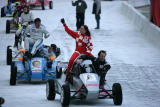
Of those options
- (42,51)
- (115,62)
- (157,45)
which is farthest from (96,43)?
(42,51)

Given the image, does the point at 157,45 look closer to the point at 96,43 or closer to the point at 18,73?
the point at 96,43

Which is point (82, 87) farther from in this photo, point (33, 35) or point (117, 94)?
point (33, 35)

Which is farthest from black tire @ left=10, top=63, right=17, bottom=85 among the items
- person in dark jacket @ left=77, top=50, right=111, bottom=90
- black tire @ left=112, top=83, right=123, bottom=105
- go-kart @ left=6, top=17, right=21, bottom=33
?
go-kart @ left=6, top=17, right=21, bottom=33

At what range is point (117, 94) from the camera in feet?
42.3

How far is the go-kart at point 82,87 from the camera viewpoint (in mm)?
12609

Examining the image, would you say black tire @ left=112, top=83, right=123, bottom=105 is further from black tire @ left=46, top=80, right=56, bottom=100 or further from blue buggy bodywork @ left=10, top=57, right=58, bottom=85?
blue buggy bodywork @ left=10, top=57, right=58, bottom=85

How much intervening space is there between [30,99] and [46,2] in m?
28.5

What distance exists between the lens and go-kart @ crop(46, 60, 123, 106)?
12.6m

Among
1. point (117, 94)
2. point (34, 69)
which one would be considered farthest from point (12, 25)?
point (117, 94)

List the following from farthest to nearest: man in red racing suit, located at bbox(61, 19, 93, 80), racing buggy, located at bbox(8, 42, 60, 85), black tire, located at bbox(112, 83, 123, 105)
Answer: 1. racing buggy, located at bbox(8, 42, 60, 85)
2. man in red racing suit, located at bbox(61, 19, 93, 80)
3. black tire, located at bbox(112, 83, 123, 105)

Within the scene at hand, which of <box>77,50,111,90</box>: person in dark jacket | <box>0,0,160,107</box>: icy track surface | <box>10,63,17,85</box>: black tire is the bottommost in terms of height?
<box>0,0,160,107</box>: icy track surface

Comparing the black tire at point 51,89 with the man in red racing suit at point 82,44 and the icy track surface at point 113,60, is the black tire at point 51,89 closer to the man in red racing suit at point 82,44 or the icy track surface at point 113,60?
the icy track surface at point 113,60

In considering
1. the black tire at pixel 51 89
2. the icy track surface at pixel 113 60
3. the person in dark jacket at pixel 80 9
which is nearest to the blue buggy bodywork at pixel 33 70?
the icy track surface at pixel 113 60

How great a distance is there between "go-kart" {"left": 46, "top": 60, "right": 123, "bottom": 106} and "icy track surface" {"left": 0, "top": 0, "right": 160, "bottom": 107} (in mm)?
318
